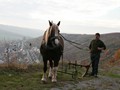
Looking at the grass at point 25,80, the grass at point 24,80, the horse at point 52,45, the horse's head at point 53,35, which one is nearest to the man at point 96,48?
the grass at point 25,80

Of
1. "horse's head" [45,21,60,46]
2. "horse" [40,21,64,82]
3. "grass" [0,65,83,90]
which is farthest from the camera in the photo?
"horse" [40,21,64,82]

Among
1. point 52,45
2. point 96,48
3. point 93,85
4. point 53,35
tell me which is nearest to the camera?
point 53,35

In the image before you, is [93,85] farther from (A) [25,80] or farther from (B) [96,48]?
(B) [96,48]

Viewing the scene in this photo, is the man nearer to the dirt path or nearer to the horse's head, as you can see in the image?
the dirt path

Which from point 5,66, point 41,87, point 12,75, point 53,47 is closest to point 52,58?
point 53,47

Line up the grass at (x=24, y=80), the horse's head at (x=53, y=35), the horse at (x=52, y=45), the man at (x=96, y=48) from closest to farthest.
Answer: the grass at (x=24, y=80) < the horse's head at (x=53, y=35) < the horse at (x=52, y=45) < the man at (x=96, y=48)

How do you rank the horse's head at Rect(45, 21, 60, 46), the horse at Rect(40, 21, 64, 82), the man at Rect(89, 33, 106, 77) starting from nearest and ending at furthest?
the horse's head at Rect(45, 21, 60, 46)
the horse at Rect(40, 21, 64, 82)
the man at Rect(89, 33, 106, 77)

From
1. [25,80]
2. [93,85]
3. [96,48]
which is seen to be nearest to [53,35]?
[25,80]

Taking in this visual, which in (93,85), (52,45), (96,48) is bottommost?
(93,85)

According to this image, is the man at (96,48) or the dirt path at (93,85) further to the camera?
the man at (96,48)

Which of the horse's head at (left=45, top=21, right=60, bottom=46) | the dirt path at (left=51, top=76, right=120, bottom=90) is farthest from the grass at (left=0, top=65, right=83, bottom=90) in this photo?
the horse's head at (left=45, top=21, right=60, bottom=46)

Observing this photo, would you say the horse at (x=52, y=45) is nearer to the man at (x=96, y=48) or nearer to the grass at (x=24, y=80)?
the grass at (x=24, y=80)

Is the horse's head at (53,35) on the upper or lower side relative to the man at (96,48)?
upper

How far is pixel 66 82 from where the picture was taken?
14133mm
